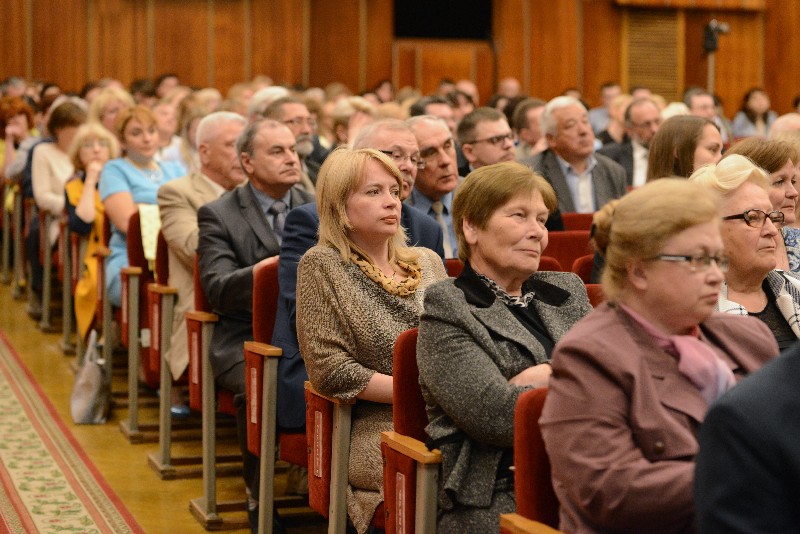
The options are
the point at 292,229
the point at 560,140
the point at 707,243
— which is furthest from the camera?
the point at 560,140

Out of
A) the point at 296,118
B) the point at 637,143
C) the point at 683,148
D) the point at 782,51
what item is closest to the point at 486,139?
the point at 296,118

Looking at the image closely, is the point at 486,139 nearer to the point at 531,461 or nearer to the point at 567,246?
the point at 567,246

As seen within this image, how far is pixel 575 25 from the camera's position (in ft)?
51.8

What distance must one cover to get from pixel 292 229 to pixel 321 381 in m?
0.70

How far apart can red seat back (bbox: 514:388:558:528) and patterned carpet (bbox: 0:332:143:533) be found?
7.13 ft

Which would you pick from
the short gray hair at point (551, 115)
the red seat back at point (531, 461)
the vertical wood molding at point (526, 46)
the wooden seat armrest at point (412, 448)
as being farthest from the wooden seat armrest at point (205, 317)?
the vertical wood molding at point (526, 46)

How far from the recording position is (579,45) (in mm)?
15844

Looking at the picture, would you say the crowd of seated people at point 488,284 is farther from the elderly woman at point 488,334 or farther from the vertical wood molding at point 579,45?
the vertical wood molding at point 579,45

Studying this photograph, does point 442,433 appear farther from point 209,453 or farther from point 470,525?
point 209,453

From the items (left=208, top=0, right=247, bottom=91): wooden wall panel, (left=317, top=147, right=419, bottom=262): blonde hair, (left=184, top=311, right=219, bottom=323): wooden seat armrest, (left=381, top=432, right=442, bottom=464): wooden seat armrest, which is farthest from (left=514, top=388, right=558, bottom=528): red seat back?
(left=208, top=0, right=247, bottom=91): wooden wall panel

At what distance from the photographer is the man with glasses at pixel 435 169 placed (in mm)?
4723

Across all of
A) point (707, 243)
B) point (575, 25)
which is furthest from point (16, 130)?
point (575, 25)

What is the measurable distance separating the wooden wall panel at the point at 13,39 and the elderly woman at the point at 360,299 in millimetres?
12302

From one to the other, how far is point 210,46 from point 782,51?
303 inches
